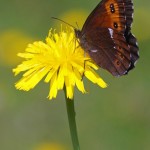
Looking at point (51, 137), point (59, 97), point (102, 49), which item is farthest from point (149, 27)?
point (102, 49)

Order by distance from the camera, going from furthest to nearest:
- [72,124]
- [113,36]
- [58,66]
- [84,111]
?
[84,111] → [113,36] → [58,66] → [72,124]

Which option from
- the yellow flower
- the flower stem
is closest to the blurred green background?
the yellow flower

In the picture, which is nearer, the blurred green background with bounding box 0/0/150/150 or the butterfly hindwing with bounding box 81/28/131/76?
the butterfly hindwing with bounding box 81/28/131/76

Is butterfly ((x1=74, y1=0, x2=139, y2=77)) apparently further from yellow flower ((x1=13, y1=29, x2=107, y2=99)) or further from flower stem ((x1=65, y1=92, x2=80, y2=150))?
flower stem ((x1=65, y1=92, x2=80, y2=150))

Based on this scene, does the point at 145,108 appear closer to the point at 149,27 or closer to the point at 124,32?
the point at 149,27

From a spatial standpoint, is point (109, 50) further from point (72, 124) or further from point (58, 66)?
point (72, 124)

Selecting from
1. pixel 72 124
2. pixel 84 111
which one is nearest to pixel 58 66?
pixel 72 124
